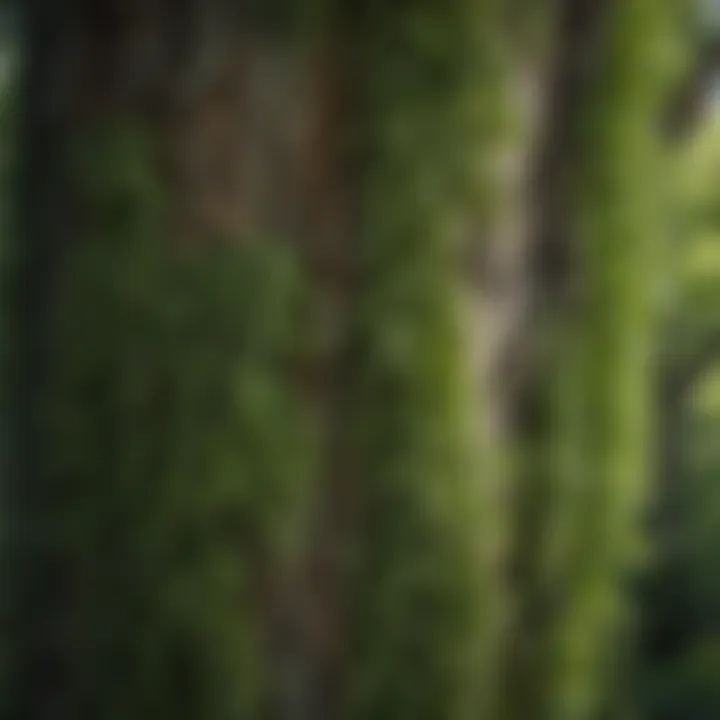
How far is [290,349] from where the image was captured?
3.73 feet

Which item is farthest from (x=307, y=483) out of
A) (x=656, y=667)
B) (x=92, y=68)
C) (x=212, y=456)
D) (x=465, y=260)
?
(x=656, y=667)

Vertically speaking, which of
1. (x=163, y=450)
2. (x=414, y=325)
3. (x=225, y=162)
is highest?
(x=225, y=162)

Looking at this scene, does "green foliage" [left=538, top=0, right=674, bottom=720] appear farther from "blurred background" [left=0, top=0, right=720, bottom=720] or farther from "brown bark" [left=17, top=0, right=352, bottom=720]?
"brown bark" [left=17, top=0, right=352, bottom=720]

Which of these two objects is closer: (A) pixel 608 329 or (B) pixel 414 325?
(B) pixel 414 325

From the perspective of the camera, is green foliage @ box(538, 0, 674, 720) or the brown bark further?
green foliage @ box(538, 0, 674, 720)

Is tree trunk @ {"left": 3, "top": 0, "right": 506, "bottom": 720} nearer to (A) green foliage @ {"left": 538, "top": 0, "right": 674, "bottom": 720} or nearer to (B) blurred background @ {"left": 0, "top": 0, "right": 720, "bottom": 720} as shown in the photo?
(B) blurred background @ {"left": 0, "top": 0, "right": 720, "bottom": 720}

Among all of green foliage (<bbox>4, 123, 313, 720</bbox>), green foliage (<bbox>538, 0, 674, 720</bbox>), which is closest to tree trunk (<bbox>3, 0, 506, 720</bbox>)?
green foliage (<bbox>4, 123, 313, 720</bbox>)

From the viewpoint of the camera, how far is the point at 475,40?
1.16 m

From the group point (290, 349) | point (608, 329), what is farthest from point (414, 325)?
point (608, 329)

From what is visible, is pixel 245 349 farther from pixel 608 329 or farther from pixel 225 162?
pixel 608 329

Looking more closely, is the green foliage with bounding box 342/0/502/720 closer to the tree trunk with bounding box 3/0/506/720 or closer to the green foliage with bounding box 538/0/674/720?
the tree trunk with bounding box 3/0/506/720

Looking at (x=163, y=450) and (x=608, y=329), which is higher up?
(x=608, y=329)

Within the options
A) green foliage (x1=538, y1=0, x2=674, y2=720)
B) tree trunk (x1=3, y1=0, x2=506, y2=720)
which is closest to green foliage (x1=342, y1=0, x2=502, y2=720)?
tree trunk (x1=3, y1=0, x2=506, y2=720)

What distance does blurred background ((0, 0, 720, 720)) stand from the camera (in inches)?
43.9
